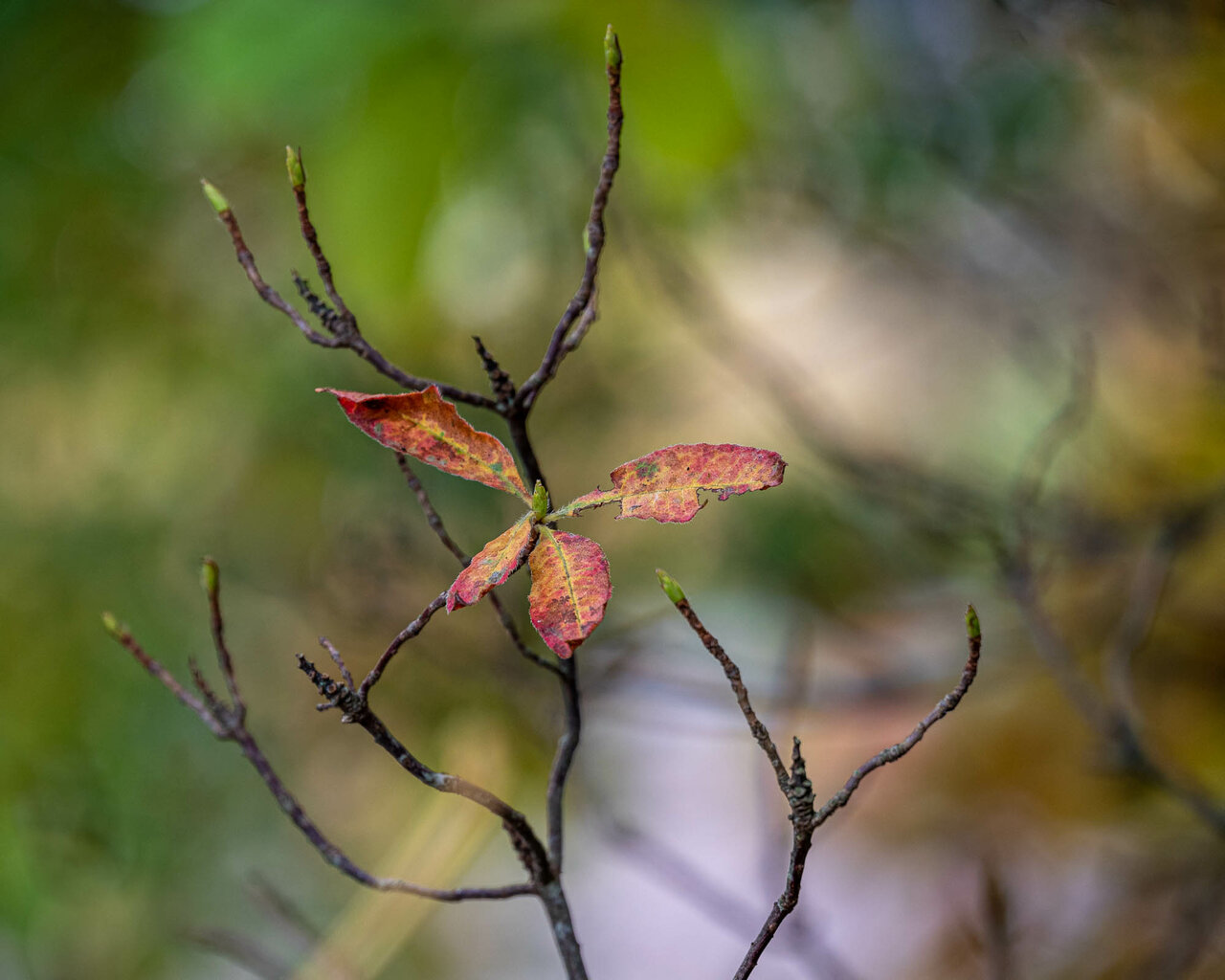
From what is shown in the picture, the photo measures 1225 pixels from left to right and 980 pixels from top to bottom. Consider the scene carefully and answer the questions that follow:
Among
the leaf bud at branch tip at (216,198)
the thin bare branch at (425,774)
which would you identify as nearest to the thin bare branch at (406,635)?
the thin bare branch at (425,774)

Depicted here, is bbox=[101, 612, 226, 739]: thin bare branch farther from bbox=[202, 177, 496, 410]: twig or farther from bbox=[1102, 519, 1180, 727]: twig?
bbox=[1102, 519, 1180, 727]: twig

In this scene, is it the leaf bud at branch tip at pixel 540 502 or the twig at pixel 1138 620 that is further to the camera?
the twig at pixel 1138 620

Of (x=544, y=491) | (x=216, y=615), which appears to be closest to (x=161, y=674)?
(x=216, y=615)

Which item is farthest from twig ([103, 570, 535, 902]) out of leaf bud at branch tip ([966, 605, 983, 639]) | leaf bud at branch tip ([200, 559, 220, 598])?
leaf bud at branch tip ([966, 605, 983, 639])

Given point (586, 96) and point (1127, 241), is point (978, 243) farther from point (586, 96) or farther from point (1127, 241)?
point (586, 96)

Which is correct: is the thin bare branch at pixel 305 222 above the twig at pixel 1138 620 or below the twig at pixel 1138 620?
below

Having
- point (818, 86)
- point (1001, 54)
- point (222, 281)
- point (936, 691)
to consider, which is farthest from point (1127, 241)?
point (222, 281)

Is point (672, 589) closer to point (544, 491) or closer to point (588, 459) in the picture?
point (544, 491)

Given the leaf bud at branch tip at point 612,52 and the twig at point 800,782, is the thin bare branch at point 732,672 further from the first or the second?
the leaf bud at branch tip at point 612,52
